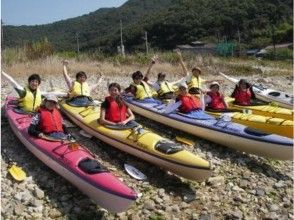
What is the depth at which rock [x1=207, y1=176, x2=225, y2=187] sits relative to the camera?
7.58m

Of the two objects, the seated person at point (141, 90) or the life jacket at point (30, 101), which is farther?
the seated person at point (141, 90)

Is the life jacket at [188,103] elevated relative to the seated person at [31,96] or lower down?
lower down

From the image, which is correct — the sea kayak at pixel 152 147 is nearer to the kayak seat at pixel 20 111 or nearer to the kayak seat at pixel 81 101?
the kayak seat at pixel 81 101

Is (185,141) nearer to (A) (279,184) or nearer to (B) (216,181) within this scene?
(B) (216,181)

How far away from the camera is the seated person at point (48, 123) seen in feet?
24.9

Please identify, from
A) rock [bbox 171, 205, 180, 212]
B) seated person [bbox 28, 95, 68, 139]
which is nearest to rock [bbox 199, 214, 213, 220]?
rock [bbox 171, 205, 180, 212]

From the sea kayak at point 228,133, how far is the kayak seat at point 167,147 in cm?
159

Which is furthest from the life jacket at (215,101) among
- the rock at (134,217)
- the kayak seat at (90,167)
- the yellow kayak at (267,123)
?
the rock at (134,217)

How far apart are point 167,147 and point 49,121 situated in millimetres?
1936

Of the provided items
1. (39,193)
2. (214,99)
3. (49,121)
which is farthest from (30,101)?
(214,99)

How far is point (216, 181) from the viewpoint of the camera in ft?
25.1

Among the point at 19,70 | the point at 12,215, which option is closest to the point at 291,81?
the point at 19,70

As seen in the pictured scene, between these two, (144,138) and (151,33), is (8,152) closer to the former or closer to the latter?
(144,138)

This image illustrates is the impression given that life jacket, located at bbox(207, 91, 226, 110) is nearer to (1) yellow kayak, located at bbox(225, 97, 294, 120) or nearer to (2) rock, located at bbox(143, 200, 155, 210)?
(1) yellow kayak, located at bbox(225, 97, 294, 120)
